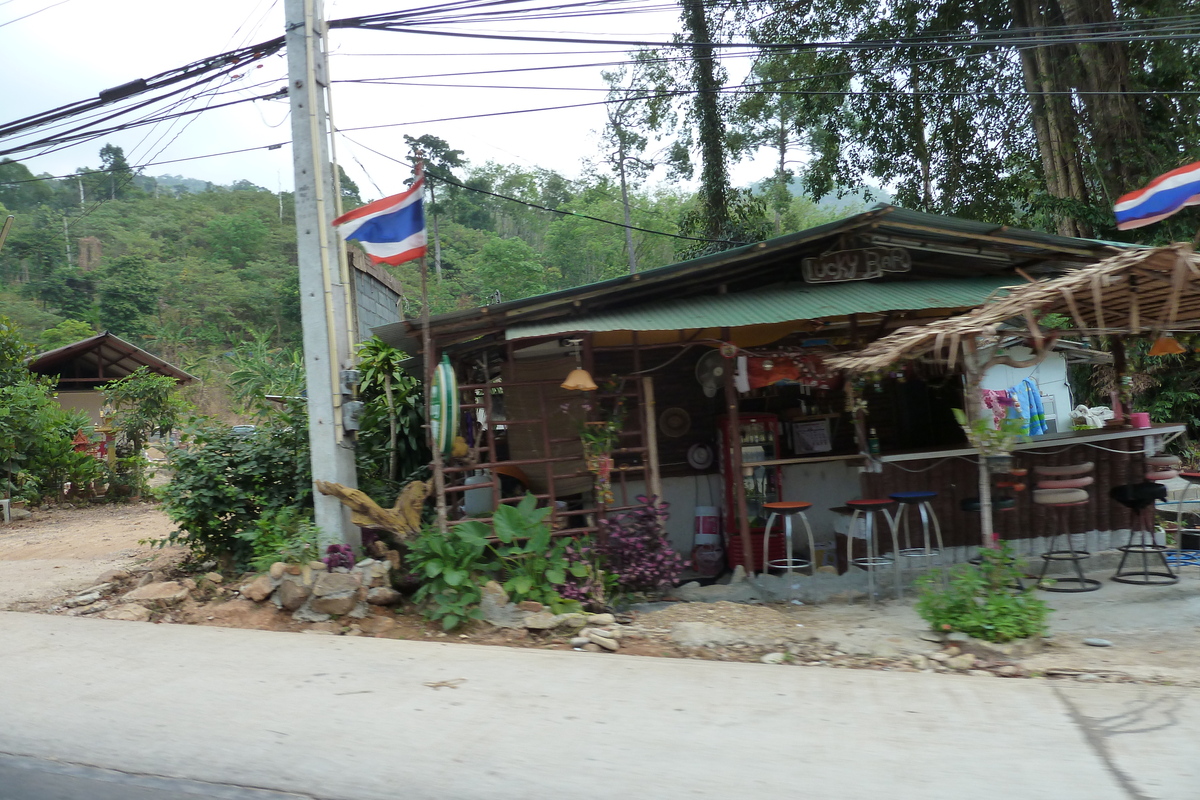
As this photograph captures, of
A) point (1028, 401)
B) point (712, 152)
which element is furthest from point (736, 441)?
point (712, 152)

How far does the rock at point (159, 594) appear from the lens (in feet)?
26.5

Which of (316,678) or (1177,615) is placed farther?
(1177,615)

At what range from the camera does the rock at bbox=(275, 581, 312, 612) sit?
7.46m

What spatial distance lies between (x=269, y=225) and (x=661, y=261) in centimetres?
2989

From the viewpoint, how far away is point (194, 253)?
58.2 metres

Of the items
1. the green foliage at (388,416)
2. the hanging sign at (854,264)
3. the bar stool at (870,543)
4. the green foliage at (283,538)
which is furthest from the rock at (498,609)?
the hanging sign at (854,264)

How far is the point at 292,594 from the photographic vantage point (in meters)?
7.47

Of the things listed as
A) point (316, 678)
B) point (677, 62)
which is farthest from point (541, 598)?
point (677, 62)

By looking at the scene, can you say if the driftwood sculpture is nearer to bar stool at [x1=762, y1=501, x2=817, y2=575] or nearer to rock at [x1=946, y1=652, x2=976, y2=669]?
bar stool at [x1=762, y1=501, x2=817, y2=575]

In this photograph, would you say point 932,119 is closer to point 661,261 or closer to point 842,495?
point 842,495

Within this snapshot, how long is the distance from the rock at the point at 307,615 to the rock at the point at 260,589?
354 millimetres

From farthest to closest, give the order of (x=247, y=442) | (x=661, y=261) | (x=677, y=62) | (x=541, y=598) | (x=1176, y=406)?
(x=661, y=261)
(x=677, y=62)
(x=1176, y=406)
(x=247, y=442)
(x=541, y=598)

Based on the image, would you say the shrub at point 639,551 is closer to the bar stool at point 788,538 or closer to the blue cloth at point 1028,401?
the bar stool at point 788,538

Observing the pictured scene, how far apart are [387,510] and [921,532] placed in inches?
210
